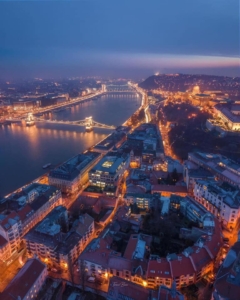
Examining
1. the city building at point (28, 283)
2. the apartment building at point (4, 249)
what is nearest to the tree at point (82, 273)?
the city building at point (28, 283)

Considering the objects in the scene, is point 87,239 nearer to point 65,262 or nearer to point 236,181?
point 65,262

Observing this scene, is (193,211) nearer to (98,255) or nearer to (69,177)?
(98,255)

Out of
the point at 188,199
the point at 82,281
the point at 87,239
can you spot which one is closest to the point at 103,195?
the point at 87,239

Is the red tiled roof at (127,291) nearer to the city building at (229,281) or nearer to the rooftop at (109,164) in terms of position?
the city building at (229,281)

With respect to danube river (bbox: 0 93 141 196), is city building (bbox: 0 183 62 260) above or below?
above

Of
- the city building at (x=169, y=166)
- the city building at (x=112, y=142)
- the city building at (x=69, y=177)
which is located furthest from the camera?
the city building at (x=112, y=142)

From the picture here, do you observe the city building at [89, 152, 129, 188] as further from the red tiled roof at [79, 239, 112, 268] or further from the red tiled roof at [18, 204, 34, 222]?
the red tiled roof at [79, 239, 112, 268]

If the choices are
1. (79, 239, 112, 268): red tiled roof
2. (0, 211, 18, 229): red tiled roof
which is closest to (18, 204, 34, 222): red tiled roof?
(0, 211, 18, 229): red tiled roof
